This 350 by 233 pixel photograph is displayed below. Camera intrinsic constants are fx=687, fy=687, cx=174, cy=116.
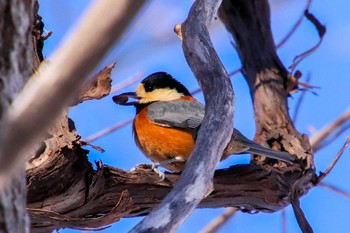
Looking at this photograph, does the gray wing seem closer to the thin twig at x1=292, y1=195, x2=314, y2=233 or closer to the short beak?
Result: the short beak

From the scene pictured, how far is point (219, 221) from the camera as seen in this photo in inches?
128

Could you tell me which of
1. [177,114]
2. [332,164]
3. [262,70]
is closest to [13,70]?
[332,164]

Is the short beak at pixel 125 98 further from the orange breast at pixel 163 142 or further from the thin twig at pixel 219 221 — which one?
the thin twig at pixel 219 221

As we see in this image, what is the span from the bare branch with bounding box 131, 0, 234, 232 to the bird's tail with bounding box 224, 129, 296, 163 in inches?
27.5

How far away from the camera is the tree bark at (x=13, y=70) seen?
1.02 metres

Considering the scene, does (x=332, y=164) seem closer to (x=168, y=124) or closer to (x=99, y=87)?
(x=168, y=124)

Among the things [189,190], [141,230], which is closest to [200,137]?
[189,190]

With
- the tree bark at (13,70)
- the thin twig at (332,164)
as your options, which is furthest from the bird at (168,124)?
the tree bark at (13,70)

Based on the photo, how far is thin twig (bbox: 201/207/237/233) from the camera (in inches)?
124

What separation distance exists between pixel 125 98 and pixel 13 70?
2.52m

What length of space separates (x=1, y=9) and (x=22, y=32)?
0.05 metres

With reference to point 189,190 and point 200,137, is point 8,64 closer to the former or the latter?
point 189,190

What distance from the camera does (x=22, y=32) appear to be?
3.47ft

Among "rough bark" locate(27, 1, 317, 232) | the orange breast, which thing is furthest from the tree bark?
the orange breast
